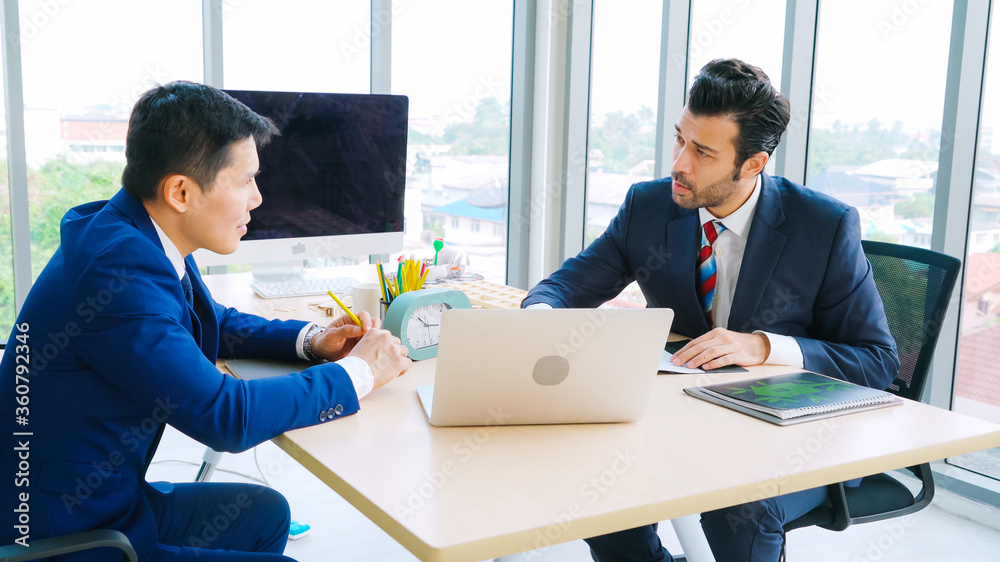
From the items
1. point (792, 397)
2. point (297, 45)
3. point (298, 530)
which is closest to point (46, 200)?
point (297, 45)

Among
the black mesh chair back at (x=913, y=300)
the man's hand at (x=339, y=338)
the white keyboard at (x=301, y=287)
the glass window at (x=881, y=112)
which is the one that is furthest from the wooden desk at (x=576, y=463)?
the glass window at (x=881, y=112)

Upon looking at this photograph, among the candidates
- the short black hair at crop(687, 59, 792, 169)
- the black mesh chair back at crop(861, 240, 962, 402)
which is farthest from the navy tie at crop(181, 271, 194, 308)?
the black mesh chair back at crop(861, 240, 962, 402)

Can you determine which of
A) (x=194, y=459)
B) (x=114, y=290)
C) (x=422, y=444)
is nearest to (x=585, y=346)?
(x=422, y=444)

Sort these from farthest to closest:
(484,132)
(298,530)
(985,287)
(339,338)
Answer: (484,132)
(985,287)
(298,530)
(339,338)

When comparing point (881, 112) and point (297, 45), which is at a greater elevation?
point (297, 45)

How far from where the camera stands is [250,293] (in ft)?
7.53

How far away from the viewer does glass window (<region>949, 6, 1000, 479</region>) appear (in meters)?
2.55

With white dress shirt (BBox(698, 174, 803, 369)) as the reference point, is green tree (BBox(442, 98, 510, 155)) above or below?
above

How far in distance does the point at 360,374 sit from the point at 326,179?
3.65 ft

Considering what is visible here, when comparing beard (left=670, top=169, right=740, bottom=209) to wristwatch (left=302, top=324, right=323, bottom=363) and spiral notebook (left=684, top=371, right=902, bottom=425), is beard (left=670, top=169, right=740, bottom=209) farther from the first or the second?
wristwatch (left=302, top=324, right=323, bottom=363)

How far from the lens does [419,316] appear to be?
1.62 metres

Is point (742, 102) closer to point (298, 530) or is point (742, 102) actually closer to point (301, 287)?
point (301, 287)

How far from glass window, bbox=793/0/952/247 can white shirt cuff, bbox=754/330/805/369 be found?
1401 millimetres

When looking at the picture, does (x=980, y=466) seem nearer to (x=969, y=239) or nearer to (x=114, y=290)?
(x=969, y=239)
